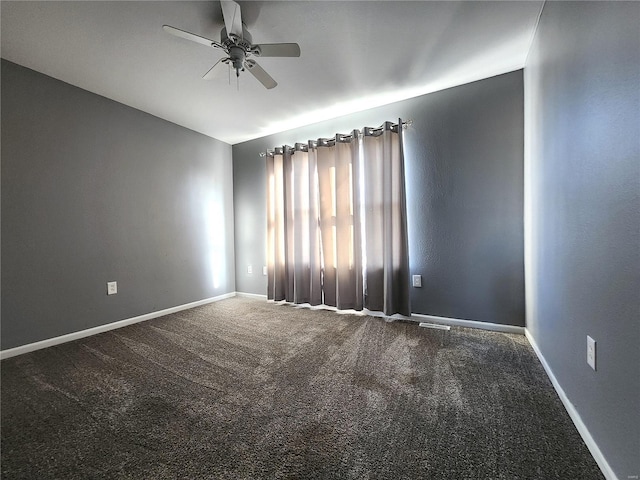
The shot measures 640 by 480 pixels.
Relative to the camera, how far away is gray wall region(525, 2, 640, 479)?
826 mm

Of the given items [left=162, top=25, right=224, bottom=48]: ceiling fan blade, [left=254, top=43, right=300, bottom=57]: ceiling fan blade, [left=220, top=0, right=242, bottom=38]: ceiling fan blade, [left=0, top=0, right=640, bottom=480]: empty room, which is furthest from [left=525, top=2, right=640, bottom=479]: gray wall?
[left=162, top=25, right=224, bottom=48]: ceiling fan blade

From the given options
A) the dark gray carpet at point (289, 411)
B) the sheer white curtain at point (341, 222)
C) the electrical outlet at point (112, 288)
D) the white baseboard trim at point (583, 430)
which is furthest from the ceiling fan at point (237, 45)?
the white baseboard trim at point (583, 430)

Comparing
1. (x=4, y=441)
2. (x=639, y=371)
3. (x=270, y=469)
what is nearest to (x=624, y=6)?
(x=639, y=371)

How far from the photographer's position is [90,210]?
247 centimetres

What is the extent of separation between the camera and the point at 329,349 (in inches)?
81.2

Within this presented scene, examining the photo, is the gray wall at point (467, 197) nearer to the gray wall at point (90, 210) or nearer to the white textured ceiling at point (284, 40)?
the white textured ceiling at point (284, 40)

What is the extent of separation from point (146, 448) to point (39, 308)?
6.31ft

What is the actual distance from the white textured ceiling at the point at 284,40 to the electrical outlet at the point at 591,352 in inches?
75.7

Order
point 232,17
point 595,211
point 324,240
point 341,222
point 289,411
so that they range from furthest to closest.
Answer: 1. point 324,240
2. point 341,222
3. point 232,17
4. point 289,411
5. point 595,211

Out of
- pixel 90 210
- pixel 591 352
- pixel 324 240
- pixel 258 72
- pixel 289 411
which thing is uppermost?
pixel 258 72

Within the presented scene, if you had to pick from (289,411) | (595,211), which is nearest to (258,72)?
(595,211)

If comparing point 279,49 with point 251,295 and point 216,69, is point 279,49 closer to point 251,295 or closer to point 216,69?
point 216,69

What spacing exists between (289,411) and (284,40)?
240cm

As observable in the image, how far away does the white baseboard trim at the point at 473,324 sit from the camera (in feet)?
7.50
